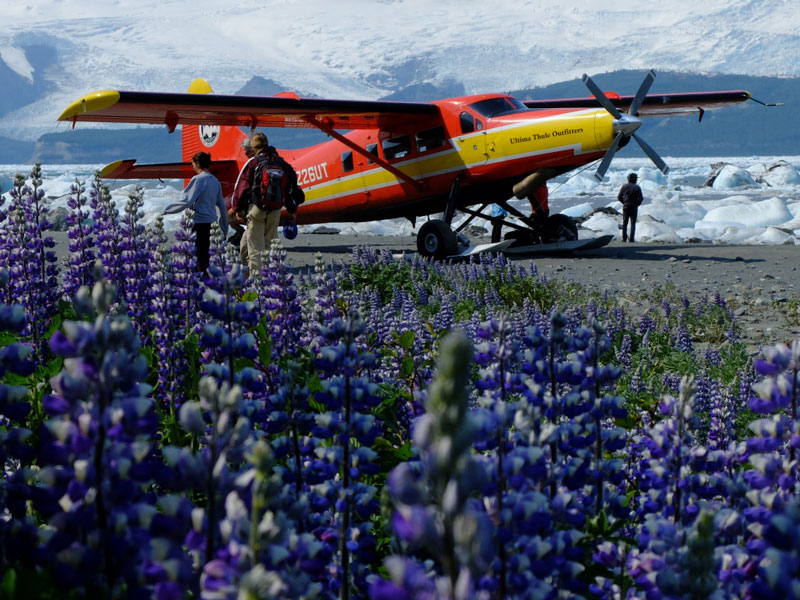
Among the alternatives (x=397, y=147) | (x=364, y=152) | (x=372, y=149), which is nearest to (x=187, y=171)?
(x=372, y=149)

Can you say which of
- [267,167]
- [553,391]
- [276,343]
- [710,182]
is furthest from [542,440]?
[710,182]

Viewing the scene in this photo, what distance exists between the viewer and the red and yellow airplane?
44.6 feet

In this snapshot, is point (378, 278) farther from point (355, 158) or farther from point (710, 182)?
point (710, 182)

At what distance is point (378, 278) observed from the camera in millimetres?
10312

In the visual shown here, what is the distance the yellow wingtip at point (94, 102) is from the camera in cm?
1229

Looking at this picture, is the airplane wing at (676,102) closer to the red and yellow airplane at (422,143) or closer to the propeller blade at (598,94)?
the red and yellow airplane at (422,143)

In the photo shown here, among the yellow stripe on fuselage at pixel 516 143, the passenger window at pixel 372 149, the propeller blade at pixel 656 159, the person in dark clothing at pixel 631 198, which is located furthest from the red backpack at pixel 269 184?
→ the person in dark clothing at pixel 631 198

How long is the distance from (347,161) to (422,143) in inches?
76.8

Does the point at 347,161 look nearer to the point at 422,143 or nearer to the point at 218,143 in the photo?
the point at 422,143

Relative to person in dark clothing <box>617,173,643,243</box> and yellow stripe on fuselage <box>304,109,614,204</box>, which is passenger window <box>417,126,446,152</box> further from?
person in dark clothing <box>617,173,643,243</box>

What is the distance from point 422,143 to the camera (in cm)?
1540

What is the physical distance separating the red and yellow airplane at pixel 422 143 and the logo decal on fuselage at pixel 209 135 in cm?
373

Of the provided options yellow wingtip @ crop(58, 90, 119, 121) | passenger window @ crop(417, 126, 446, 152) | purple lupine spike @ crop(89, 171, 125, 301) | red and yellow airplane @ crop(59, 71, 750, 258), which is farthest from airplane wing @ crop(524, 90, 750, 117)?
purple lupine spike @ crop(89, 171, 125, 301)

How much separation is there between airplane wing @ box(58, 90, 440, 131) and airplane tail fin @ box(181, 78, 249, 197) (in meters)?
2.81
